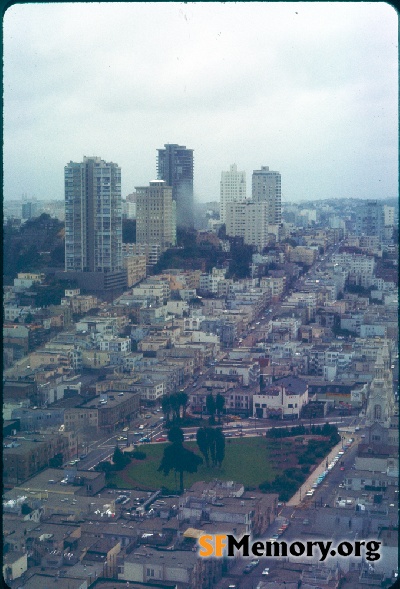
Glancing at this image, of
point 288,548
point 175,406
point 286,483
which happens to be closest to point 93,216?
point 175,406

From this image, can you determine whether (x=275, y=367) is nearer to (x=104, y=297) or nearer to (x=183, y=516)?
(x=104, y=297)

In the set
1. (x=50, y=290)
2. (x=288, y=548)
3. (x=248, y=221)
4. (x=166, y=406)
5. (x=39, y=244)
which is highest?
(x=248, y=221)

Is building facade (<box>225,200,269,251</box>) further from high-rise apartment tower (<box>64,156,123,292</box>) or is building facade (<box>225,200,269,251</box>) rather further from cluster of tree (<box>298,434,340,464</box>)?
cluster of tree (<box>298,434,340,464</box>)

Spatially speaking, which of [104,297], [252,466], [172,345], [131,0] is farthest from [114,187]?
[131,0]

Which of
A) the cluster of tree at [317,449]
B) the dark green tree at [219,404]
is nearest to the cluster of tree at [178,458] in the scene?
the dark green tree at [219,404]

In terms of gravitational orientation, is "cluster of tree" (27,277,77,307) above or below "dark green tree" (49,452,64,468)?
above

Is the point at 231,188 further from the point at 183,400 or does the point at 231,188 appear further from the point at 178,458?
the point at 178,458

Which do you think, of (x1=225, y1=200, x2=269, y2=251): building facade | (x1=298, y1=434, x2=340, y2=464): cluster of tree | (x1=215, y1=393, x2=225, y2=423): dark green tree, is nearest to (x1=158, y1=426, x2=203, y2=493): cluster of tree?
(x1=215, y1=393, x2=225, y2=423): dark green tree
